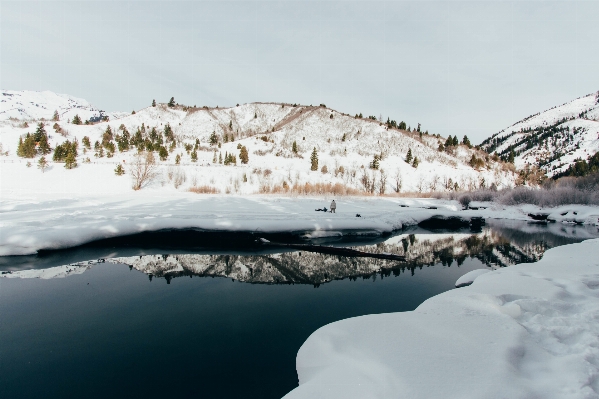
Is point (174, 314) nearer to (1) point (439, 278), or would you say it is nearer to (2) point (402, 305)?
(2) point (402, 305)

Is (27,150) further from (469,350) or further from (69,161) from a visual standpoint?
(469,350)

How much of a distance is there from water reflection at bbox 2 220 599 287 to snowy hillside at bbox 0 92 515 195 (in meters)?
25.4

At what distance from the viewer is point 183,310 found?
6496 millimetres

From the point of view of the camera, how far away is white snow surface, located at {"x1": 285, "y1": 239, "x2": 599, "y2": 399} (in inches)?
118

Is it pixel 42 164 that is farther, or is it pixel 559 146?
pixel 559 146

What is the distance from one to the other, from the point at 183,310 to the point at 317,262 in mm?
5216

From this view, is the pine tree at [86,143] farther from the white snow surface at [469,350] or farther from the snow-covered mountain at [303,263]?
the white snow surface at [469,350]

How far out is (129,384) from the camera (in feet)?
13.5

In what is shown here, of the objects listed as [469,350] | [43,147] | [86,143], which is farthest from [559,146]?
[43,147]

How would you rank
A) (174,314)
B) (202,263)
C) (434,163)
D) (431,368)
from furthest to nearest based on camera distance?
1. (434,163)
2. (202,263)
3. (174,314)
4. (431,368)

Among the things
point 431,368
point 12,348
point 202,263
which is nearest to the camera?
point 431,368

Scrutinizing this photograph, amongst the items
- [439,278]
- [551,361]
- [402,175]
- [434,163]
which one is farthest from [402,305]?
[434,163]

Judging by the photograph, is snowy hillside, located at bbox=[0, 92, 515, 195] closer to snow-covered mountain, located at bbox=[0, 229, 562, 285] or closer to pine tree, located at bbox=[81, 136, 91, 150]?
pine tree, located at bbox=[81, 136, 91, 150]

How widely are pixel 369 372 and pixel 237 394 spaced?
1.84m
